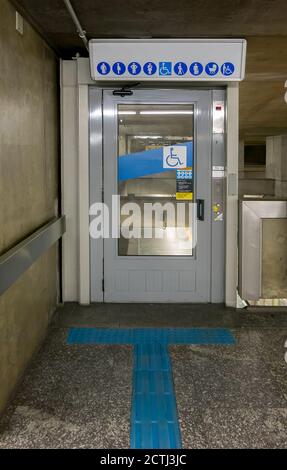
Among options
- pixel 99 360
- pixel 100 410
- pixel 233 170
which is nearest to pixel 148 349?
pixel 99 360

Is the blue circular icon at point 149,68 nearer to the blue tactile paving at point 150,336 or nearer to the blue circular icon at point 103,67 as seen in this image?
the blue circular icon at point 103,67

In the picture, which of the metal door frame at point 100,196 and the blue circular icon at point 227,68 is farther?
the metal door frame at point 100,196

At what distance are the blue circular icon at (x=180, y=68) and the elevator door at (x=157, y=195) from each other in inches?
21.4

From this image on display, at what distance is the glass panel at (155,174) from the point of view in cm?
460

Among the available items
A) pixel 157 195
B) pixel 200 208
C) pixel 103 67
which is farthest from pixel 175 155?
pixel 103 67

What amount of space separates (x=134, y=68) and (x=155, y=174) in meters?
1.07

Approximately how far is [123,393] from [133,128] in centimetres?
268

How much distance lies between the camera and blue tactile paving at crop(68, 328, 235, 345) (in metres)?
3.72

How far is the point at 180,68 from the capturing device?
4016mm

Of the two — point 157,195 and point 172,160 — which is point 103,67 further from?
point 157,195

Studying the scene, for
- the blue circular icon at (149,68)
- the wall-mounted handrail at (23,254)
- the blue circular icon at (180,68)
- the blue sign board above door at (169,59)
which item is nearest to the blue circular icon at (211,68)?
the blue sign board above door at (169,59)

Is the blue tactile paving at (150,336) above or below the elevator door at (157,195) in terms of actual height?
below

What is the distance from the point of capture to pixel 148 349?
3.56m

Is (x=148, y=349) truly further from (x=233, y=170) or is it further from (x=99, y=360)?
(x=233, y=170)
